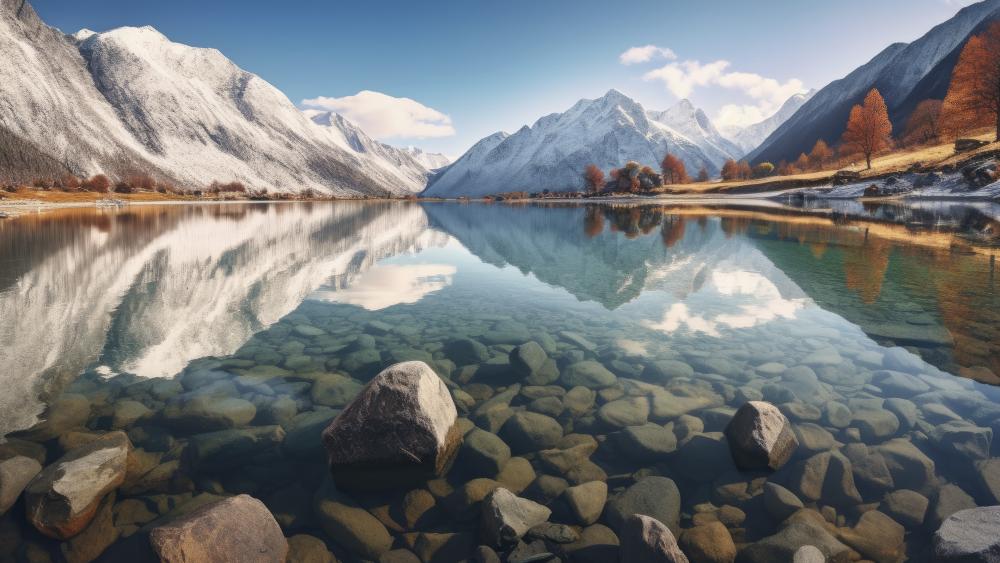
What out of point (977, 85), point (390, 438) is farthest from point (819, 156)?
point (390, 438)

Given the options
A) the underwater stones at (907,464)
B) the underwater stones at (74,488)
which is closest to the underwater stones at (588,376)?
the underwater stones at (907,464)

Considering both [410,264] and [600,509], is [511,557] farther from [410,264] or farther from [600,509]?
[410,264]

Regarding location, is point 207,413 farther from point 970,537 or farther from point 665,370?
point 970,537

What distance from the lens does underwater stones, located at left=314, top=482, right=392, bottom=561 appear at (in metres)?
6.71

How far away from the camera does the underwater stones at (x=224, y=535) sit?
5812 mm

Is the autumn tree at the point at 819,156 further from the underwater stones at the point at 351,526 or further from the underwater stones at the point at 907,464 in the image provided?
the underwater stones at the point at 351,526

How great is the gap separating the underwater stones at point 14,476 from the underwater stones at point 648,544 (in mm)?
9319

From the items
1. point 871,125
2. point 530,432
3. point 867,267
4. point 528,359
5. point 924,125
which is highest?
point 924,125

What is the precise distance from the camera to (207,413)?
1030 centimetres

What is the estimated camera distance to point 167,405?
10.8m

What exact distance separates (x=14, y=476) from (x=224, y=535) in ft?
14.7

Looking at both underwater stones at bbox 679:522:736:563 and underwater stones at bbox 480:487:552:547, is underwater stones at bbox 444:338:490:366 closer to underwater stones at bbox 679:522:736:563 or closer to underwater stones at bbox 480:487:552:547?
underwater stones at bbox 480:487:552:547

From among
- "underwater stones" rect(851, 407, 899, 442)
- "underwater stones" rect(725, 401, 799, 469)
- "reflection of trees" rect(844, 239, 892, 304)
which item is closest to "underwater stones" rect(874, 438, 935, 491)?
"underwater stones" rect(851, 407, 899, 442)

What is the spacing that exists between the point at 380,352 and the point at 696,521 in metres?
10.3
